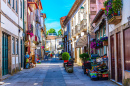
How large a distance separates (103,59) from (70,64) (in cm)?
460

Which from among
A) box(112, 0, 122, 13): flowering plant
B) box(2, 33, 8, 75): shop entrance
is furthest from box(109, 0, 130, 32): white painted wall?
box(2, 33, 8, 75): shop entrance

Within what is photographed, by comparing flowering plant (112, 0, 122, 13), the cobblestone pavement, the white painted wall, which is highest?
flowering plant (112, 0, 122, 13)

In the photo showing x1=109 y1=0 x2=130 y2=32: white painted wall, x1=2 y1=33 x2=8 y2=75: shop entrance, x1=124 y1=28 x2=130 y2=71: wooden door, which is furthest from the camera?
x1=2 y1=33 x2=8 y2=75: shop entrance

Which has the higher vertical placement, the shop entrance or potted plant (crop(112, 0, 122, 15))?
potted plant (crop(112, 0, 122, 15))

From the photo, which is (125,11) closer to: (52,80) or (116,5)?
(116,5)

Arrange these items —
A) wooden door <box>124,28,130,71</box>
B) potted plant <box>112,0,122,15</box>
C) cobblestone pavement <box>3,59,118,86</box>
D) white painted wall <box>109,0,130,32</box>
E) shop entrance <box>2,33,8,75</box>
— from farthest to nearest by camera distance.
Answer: shop entrance <box>2,33,8,75</box> < cobblestone pavement <box>3,59,118,86</box> < potted plant <box>112,0,122,15</box> < wooden door <box>124,28,130,71</box> < white painted wall <box>109,0,130,32</box>

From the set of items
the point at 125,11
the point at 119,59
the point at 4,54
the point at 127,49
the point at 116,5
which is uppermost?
the point at 116,5

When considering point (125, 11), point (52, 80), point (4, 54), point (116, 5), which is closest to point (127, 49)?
point (125, 11)

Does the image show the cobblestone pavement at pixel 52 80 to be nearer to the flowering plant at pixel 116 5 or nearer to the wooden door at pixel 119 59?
the wooden door at pixel 119 59

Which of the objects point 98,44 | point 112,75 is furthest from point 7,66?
point 112,75

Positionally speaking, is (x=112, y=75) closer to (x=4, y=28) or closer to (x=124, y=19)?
(x=124, y=19)

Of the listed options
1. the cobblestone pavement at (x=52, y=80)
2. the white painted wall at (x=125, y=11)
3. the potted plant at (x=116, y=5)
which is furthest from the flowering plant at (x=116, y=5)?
the cobblestone pavement at (x=52, y=80)

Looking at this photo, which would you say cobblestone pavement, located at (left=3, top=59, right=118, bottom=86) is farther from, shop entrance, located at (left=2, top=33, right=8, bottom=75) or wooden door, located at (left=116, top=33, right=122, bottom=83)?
shop entrance, located at (left=2, top=33, right=8, bottom=75)

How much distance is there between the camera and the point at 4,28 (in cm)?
1352
